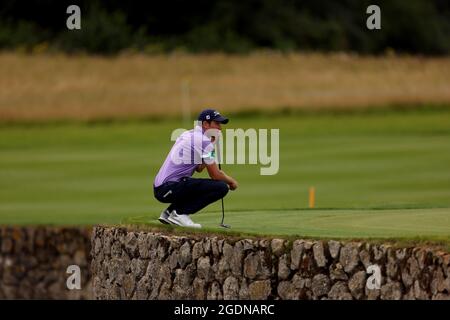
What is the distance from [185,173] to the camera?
17188 millimetres

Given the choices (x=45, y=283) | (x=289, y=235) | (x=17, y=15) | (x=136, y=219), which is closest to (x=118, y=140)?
(x=45, y=283)

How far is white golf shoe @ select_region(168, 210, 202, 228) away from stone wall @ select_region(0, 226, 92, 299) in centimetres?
833

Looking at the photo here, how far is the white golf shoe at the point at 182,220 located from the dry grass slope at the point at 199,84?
2898 cm

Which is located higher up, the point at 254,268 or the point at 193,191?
the point at 193,191

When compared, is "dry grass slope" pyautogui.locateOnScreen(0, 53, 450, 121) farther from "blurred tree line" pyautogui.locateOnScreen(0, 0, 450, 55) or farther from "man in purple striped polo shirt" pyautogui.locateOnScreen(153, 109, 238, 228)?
"man in purple striped polo shirt" pyautogui.locateOnScreen(153, 109, 238, 228)

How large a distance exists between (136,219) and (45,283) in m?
8.45

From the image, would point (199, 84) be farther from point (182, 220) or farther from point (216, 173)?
point (216, 173)

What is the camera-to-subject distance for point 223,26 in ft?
234

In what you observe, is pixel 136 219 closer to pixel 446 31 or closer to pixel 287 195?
pixel 287 195

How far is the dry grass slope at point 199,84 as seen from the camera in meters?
47.4

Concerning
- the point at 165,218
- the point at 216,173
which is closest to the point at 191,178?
the point at 216,173

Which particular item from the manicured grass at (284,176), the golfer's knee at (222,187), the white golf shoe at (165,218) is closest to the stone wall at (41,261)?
the manicured grass at (284,176)

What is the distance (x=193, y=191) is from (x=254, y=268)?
1.36 meters

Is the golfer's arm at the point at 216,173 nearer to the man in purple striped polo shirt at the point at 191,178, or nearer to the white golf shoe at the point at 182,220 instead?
the man in purple striped polo shirt at the point at 191,178
